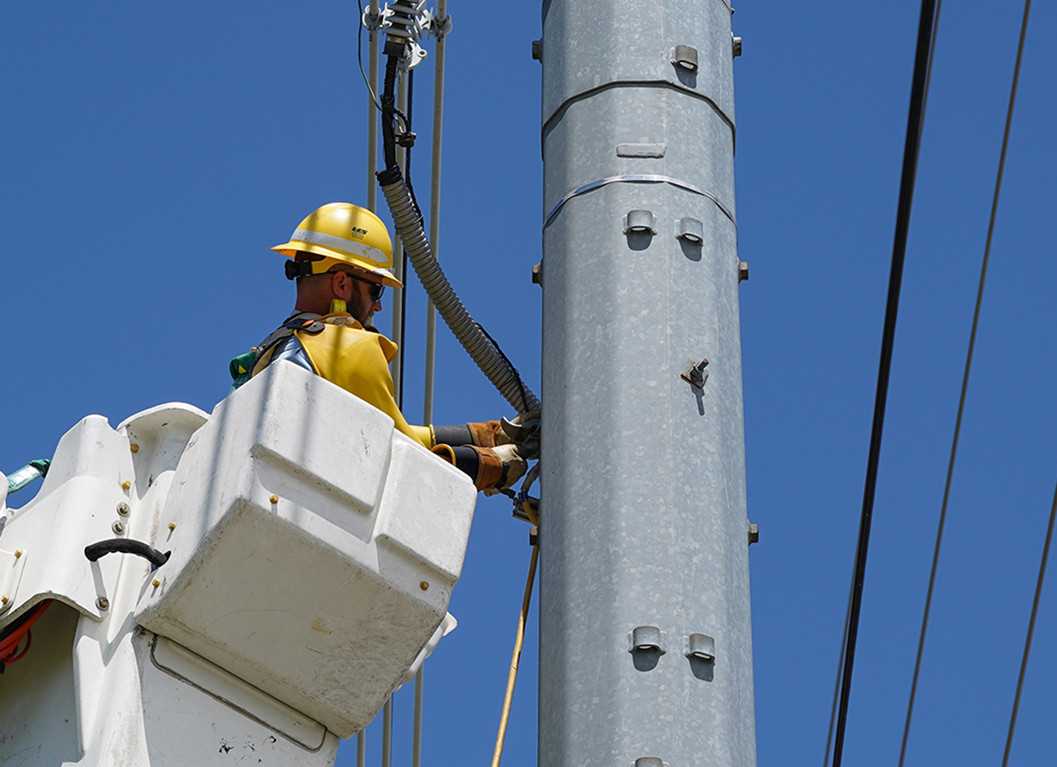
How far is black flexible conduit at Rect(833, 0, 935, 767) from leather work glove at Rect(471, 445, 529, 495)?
120cm

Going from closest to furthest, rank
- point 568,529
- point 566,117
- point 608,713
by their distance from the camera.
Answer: point 608,713
point 568,529
point 566,117

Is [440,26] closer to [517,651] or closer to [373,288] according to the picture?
[373,288]

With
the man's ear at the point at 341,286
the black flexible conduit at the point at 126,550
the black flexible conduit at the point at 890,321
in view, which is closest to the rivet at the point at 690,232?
the black flexible conduit at the point at 890,321

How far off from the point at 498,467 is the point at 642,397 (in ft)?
5.74

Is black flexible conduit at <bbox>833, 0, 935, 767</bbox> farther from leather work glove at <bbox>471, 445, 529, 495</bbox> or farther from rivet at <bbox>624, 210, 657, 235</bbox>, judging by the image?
leather work glove at <bbox>471, 445, 529, 495</bbox>

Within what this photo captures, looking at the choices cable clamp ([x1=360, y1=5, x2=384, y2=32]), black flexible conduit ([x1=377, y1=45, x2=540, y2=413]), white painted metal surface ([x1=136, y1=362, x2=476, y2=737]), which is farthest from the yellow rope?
cable clamp ([x1=360, y1=5, x2=384, y2=32])

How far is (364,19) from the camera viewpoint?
6.34 metres

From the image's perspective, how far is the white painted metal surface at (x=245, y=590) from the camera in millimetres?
3342

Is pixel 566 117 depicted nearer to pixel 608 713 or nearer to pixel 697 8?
pixel 697 8

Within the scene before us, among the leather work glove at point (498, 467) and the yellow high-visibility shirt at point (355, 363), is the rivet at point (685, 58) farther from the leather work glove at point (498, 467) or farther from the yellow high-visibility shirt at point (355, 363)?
the leather work glove at point (498, 467)

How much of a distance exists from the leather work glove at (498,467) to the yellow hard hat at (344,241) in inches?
26.2

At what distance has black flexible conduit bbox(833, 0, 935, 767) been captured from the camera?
152 inches

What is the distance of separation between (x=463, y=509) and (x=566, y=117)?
103 centimetres

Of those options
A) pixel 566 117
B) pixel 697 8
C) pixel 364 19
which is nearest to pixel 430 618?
pixel 566 117
